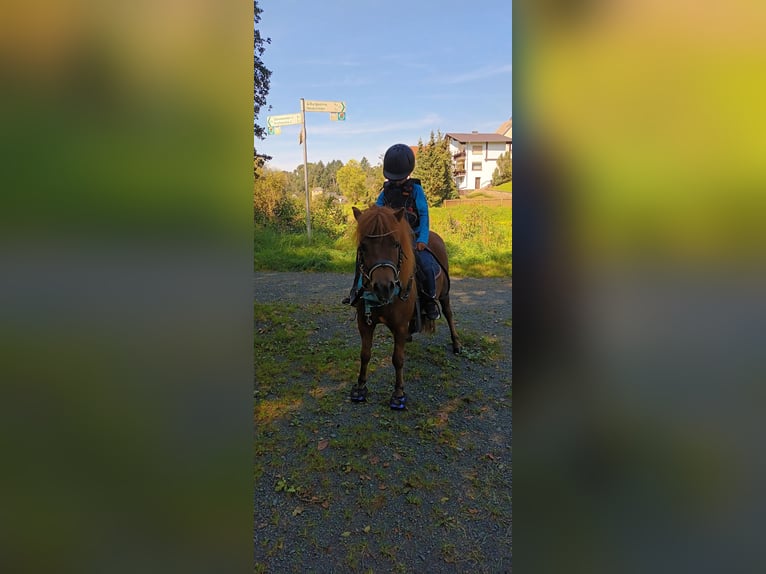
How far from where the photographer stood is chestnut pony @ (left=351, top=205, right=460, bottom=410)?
3.51 metres

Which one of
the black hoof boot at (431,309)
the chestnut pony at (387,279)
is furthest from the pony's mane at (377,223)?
the black hoof boot at (431,309)

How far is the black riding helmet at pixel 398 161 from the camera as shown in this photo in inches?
181

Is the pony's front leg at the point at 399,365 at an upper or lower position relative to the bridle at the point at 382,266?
lower

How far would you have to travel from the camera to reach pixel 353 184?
63.3ft

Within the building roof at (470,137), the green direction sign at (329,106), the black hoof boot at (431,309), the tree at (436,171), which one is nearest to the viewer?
the black hoof boot at (431,309)

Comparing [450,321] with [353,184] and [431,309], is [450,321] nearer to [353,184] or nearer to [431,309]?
[431,309]

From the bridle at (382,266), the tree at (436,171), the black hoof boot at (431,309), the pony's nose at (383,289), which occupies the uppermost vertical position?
the tree at (436,171)

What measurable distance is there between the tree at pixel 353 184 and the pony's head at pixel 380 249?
46.7ft

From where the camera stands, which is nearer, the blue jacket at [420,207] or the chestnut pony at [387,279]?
the chestnut pony at [387,279]
